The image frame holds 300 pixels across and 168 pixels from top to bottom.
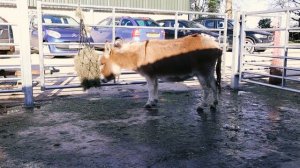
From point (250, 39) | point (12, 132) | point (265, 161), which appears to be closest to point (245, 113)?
point (265, 161)

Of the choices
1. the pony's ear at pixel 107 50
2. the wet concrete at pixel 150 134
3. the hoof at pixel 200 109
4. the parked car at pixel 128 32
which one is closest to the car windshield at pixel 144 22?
the parked car at pixel 128 32

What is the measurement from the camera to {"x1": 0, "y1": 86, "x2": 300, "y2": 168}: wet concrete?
3.81 meters

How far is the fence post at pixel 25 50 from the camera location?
6.06 m

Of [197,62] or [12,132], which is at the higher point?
[197,62]

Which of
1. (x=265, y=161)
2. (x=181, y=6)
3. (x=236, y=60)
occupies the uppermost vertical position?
(x=181, y=6)

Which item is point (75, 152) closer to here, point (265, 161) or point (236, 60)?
point (265, 161)

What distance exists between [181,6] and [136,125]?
2261cm

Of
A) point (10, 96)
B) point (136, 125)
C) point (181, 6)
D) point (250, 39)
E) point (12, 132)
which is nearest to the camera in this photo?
point (12, 132)

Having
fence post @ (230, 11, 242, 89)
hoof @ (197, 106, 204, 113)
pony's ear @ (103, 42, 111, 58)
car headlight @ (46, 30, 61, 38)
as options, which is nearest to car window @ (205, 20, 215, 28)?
car headlight @ (46, 30, 61, 38)

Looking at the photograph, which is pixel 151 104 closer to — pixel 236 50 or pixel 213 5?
pixel 236 50

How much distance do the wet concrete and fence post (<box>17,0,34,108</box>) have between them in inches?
11.5

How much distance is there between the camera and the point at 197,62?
595 cm

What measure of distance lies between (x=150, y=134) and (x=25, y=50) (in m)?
2.83

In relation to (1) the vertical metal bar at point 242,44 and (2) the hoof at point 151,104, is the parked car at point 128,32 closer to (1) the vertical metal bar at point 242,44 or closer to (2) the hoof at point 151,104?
(1) the vertical metal bar at point 242,44
